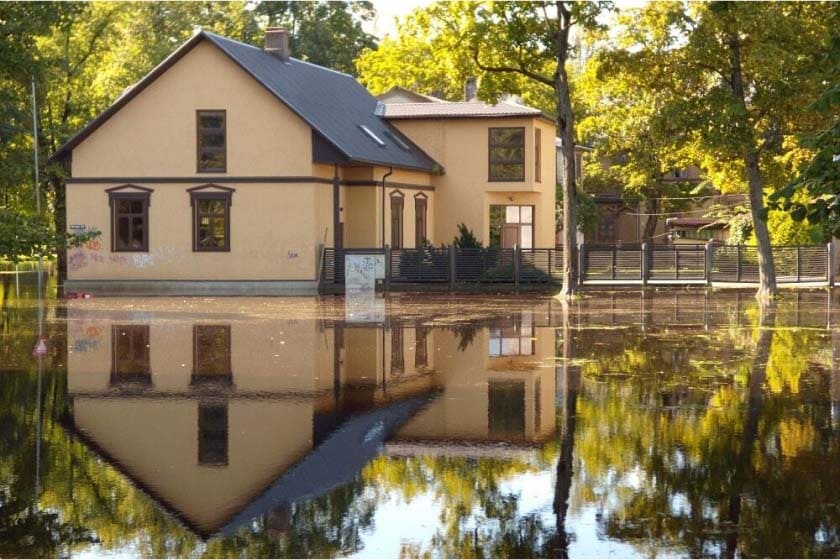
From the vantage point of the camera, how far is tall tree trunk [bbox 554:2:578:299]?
3978 centimetres

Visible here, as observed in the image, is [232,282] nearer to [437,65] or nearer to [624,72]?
[437,65]

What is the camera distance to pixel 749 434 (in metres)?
13.9

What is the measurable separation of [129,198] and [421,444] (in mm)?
33346

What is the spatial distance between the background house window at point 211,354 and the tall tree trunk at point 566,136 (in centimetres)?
1434

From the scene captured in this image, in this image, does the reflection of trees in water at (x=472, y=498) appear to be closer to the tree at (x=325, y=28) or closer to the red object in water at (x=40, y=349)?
the red object in water at (x=40, y=349)

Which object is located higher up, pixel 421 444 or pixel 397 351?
pixel 397 351

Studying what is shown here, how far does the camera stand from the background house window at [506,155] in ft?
168

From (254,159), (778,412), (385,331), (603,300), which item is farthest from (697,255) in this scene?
(778,412)

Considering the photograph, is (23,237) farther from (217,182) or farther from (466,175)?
(466,175)

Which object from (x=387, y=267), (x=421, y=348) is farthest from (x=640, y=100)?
(x=421, y=348)

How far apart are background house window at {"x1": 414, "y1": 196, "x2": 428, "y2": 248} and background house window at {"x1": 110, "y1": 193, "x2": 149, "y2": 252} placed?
32.8ft

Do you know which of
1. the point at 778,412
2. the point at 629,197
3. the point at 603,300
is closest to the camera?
the point at 778,412

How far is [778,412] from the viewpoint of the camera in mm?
15414

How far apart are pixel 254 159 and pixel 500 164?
10.5 m
